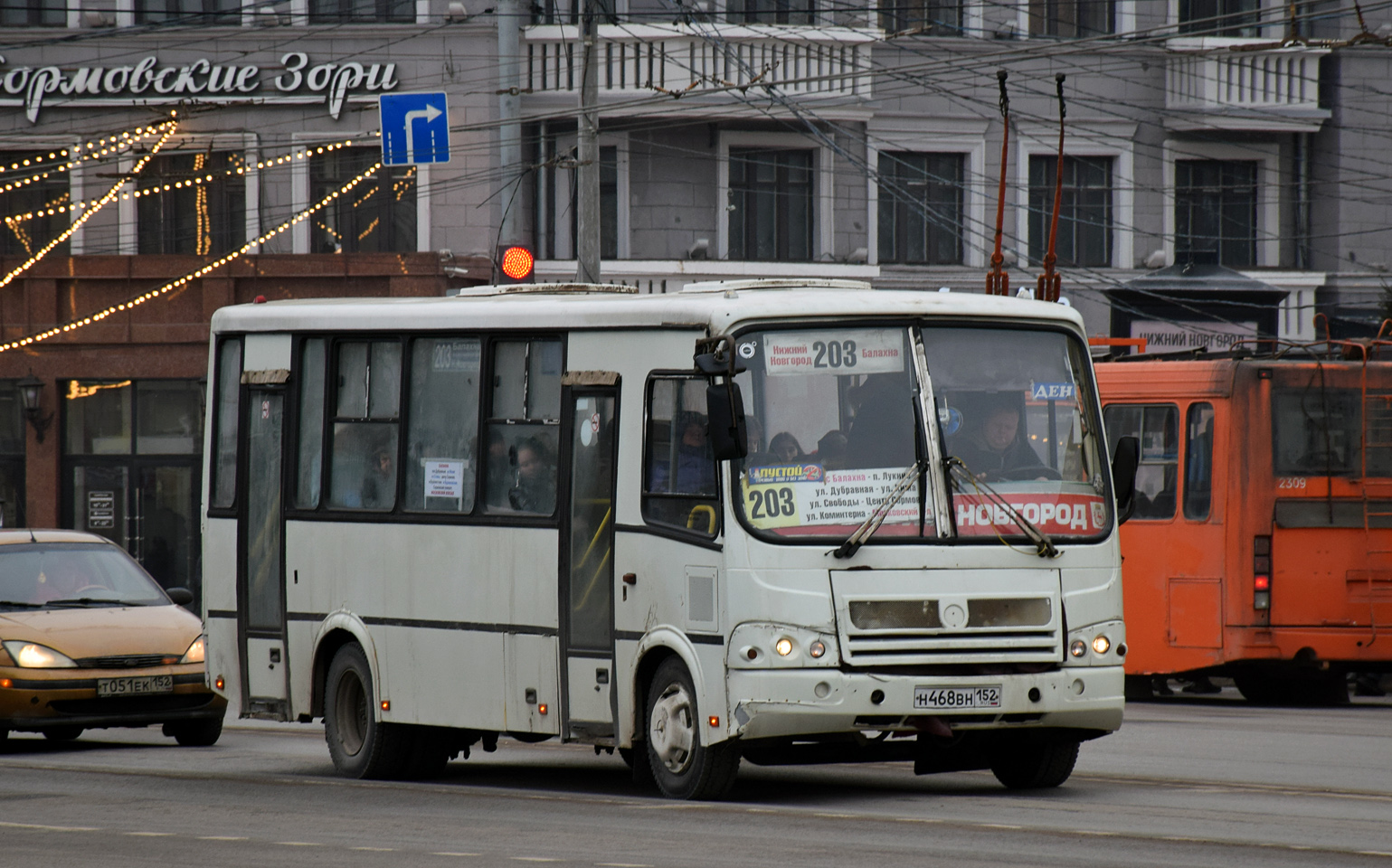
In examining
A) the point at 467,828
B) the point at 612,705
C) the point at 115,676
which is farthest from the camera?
the point at 115,676

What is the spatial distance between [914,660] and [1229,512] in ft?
28.9

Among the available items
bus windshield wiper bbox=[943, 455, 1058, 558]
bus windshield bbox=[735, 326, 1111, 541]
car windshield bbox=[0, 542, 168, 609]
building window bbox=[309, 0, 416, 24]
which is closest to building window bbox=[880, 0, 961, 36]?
building window bbox=[309, 0, 416, 24]

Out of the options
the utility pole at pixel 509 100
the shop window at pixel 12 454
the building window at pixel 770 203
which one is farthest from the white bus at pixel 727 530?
the shop window at pixel 12 454

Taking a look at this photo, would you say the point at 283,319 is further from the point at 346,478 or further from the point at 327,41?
the point at 327,41

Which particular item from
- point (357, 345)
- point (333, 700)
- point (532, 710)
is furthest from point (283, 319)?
point (532, 710)

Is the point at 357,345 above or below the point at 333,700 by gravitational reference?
above

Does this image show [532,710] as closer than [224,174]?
Yes

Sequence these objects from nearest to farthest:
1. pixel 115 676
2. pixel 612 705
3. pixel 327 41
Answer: pixel 612 705 → pixel 115 676 → pixel 327 41

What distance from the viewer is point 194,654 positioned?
16.5 m

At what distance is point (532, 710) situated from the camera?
40.1ft

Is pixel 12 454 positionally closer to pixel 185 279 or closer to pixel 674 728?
pixel 185 279

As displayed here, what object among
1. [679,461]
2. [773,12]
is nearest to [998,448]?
[679,461]

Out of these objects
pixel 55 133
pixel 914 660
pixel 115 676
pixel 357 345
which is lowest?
pixel 115 676

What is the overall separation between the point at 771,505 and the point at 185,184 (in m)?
23.4
